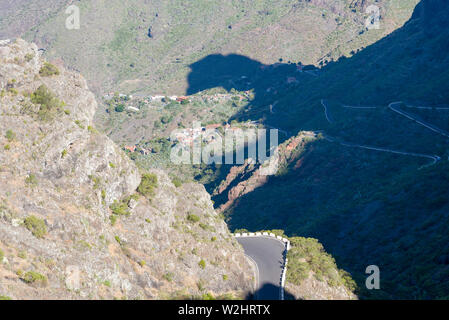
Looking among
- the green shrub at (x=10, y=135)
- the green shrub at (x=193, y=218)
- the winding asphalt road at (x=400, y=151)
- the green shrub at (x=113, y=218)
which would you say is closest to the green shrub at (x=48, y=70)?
the green shrub at (x=10, y=135)

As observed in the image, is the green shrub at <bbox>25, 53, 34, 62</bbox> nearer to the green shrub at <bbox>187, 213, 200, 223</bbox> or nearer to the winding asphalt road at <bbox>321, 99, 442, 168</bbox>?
the green shrub at <bbox>187, 213, 200, 223</bbox>

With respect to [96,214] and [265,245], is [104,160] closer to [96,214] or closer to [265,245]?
[96,214]

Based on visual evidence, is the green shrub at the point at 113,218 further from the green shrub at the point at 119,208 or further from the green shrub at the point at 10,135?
the green shrub at the point at 10,135

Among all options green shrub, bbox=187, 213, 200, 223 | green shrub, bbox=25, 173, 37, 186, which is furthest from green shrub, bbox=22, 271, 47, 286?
green shrub, bbox=187, 213, 200, 223

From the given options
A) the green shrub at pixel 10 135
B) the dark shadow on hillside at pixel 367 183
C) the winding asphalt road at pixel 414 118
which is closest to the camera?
the green shrub at pixel 10 135

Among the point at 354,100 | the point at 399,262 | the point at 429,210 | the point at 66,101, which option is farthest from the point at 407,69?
the point at 66,101

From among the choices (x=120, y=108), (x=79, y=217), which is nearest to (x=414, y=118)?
(x=79, y=217)
